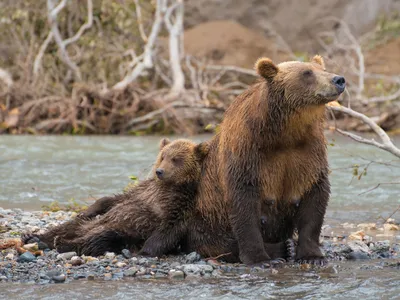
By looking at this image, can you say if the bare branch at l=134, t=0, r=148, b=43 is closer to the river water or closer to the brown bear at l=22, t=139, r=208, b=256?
the river water

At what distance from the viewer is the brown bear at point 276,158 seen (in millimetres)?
5852

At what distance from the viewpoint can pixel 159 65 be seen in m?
18.6

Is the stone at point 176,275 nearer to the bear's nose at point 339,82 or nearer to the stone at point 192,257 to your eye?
the stone at point 192,257

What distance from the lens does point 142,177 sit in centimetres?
1096

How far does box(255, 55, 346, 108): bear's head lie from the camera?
570 centimetres

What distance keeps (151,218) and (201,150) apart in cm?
71

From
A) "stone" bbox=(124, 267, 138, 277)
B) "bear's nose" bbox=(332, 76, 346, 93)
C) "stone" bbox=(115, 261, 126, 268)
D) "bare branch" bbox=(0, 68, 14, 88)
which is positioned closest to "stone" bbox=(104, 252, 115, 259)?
"stone" bbox=(115, 261, 126, 268)

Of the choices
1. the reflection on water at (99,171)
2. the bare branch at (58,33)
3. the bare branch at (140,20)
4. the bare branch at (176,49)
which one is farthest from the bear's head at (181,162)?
the bare branch at (140,20)

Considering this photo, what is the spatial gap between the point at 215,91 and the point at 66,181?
6924 mm

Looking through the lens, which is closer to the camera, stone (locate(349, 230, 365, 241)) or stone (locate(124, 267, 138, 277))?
stone (locate(124, 267, 138, 277))

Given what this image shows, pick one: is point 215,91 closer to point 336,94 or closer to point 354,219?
point 354,219

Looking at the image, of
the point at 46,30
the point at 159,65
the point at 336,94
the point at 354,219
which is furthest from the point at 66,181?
the point at 46,30

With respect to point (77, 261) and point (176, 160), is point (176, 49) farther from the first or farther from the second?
point (77, 261)

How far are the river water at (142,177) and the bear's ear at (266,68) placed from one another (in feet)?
4.71
